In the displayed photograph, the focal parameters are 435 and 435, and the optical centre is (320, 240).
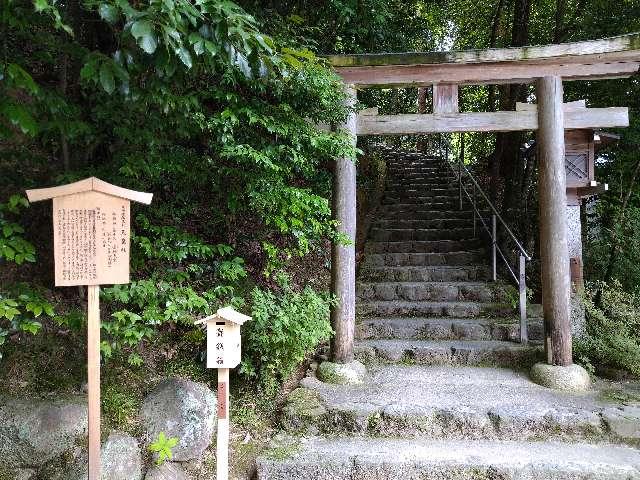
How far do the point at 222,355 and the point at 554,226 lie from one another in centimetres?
361

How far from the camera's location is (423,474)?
325 centimetres

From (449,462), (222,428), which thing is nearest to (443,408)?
(449,462)

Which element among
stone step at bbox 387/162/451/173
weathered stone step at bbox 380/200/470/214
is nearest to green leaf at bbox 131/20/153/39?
weathered stone step at bbox 380/200/470/214

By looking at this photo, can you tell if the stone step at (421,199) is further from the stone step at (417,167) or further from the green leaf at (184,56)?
the green leaf at (184,56)

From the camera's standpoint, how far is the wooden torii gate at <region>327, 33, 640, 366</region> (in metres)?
4.43

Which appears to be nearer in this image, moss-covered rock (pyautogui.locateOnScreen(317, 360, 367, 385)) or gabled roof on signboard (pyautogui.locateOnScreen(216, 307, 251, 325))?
gabled roof on signboard (pyautogui.locateOnScreen(216, 307, 251, 325))

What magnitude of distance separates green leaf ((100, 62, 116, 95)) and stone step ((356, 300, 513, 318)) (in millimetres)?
4191

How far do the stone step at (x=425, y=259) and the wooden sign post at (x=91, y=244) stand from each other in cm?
455

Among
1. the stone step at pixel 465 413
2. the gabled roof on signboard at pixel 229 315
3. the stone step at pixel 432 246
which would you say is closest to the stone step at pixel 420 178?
→ the stone step at pixel 432 246

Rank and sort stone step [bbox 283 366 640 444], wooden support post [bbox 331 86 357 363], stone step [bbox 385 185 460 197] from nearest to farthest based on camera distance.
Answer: stone step [bbox 283 366 640 444], wooden support post [bbox 331 86 357 363], stone step [bbox 385 185 460 197]

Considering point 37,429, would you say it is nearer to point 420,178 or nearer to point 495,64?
point 495,64

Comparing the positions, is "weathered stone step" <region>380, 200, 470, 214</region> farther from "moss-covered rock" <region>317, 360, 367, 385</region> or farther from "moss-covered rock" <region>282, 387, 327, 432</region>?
"moss-covered rock" <region>282, 387, 327, 432</region>

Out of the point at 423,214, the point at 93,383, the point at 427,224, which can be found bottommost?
the point at 93,383

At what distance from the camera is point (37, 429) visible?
302 cm
